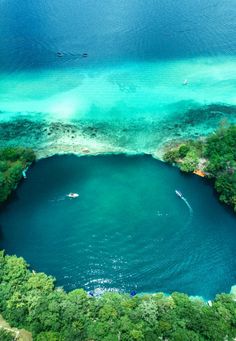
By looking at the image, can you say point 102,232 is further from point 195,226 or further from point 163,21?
point 163,21

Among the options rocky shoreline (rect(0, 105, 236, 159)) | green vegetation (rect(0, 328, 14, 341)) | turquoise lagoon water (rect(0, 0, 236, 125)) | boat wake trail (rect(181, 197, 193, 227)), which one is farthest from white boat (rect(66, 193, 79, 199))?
green vegetation (rect(0, 328, 14, 341))

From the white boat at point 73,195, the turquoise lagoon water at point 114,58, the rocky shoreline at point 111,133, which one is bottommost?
the white boat at point 73,195

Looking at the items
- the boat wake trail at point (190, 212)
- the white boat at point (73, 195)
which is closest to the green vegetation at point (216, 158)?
the boat wake trail at point (190, 212)

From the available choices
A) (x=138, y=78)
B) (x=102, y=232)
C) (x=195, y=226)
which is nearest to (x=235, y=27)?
(x=138, y=78)

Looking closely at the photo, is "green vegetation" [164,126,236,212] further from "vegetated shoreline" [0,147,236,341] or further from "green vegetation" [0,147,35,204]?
"green vegetation" [0,147,35,204]

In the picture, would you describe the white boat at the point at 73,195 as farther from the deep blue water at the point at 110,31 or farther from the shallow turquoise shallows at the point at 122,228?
the deep blue water at the point at 110,31

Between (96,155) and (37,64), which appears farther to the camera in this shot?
(37,64)

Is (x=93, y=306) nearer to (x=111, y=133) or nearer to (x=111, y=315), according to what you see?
(x=111, y=315)
